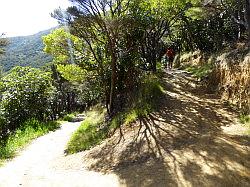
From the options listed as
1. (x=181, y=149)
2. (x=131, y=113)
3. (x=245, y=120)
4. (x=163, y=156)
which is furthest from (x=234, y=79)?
(x=163, y=156)

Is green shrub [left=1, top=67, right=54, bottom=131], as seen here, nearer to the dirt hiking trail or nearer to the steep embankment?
the dirt hiking trail

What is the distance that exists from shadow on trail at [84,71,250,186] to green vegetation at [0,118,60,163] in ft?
12.2

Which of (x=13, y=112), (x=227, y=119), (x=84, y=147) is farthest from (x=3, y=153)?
(x=227, y=119)

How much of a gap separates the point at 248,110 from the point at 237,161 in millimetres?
3157

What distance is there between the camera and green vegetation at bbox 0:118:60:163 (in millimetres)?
12569

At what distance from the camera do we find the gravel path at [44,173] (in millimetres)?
8344

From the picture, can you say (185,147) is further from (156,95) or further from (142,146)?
(156,95)

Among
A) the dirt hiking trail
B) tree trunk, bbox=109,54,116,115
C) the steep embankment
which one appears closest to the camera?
the dirt hiking trail

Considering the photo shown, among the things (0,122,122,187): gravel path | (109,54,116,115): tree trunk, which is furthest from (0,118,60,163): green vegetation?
(109,54,116,115): tree trunk

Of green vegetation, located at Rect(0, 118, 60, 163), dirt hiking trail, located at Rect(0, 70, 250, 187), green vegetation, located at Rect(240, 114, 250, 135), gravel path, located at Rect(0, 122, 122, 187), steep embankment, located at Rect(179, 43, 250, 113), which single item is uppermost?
steep embankment, located at Rect(179, 43, 250, 113)

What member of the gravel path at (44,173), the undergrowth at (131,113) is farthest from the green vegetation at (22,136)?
the undergrowth at (131,113)

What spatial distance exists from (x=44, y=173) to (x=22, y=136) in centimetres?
555

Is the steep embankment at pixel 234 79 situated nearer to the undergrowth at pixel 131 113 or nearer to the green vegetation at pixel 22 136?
the undergrowth at pixel 131 113

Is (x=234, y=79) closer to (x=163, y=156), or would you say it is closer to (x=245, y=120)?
(x=245, y=120)
